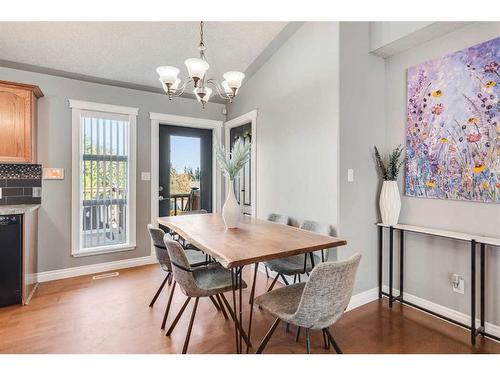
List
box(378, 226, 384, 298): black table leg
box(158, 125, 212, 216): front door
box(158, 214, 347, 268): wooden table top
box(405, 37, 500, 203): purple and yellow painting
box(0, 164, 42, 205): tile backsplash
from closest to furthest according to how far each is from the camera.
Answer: box(158, 214, 347, 268): wooden table top
box(405, 37, 500, 203): purple and yellow painting
box(378, 226, 384, 298): black table leg
box(0, 164, 42, 205): tile backsplash
box(158, 125, 212, 216): front door

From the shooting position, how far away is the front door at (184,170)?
4.05 m

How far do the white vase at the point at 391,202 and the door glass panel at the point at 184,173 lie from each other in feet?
8.99

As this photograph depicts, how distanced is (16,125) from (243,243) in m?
2.72

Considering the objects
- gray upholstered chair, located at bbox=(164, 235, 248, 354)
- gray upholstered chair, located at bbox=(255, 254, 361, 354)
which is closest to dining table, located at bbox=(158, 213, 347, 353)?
gray upholstered chair, located at bbox=(164, 235, 248, 354)

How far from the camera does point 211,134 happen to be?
4.41 metres

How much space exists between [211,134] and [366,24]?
2586 millimetres

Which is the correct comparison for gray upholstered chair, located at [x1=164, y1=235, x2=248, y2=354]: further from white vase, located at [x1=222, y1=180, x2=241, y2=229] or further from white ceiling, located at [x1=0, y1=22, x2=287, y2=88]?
white ceiling, located at [x1=0, y1=22, x2=287, y2=88]

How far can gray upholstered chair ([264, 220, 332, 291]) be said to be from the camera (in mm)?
2411

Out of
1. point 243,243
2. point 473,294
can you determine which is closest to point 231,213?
point 243,243

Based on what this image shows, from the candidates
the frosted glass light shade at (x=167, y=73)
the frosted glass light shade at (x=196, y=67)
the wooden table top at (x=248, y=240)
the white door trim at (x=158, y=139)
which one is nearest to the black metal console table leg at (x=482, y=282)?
the wooden table top at (x=248, y=240)

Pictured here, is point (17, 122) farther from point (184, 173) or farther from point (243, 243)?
point (243, 243)

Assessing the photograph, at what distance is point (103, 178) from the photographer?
3.51 m

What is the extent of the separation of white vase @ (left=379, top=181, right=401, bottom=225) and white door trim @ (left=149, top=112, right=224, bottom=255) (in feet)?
6.79
